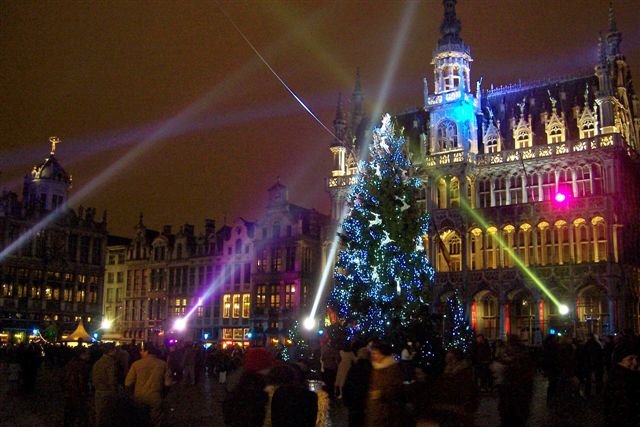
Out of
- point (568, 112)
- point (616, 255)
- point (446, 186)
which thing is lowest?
point (616, 255)

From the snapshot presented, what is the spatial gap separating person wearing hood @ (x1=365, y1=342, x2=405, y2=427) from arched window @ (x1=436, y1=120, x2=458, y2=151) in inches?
1862

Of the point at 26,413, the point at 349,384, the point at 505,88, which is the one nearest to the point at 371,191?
the point at 26,413

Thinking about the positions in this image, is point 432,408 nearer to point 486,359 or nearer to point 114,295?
point 486,359

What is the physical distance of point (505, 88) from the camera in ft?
192

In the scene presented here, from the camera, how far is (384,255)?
32.6 metres

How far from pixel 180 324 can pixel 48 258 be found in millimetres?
14936

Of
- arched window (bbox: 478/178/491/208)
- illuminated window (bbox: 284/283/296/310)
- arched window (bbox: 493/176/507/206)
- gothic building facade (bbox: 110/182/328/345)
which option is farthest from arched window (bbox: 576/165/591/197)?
illuminated window (bbox: 284/283/296/310)

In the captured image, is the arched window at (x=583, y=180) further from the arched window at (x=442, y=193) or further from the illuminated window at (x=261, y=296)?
the illuminated window at (x=261, y=296)

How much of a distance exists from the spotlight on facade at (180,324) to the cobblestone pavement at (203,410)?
137 feet

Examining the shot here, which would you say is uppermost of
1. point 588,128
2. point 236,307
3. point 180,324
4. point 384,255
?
point 588,128

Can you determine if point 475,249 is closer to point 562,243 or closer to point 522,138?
point 562,243

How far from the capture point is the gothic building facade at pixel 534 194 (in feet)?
154

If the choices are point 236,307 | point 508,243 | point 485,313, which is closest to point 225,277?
point 236,307

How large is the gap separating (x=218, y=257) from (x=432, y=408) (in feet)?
205
